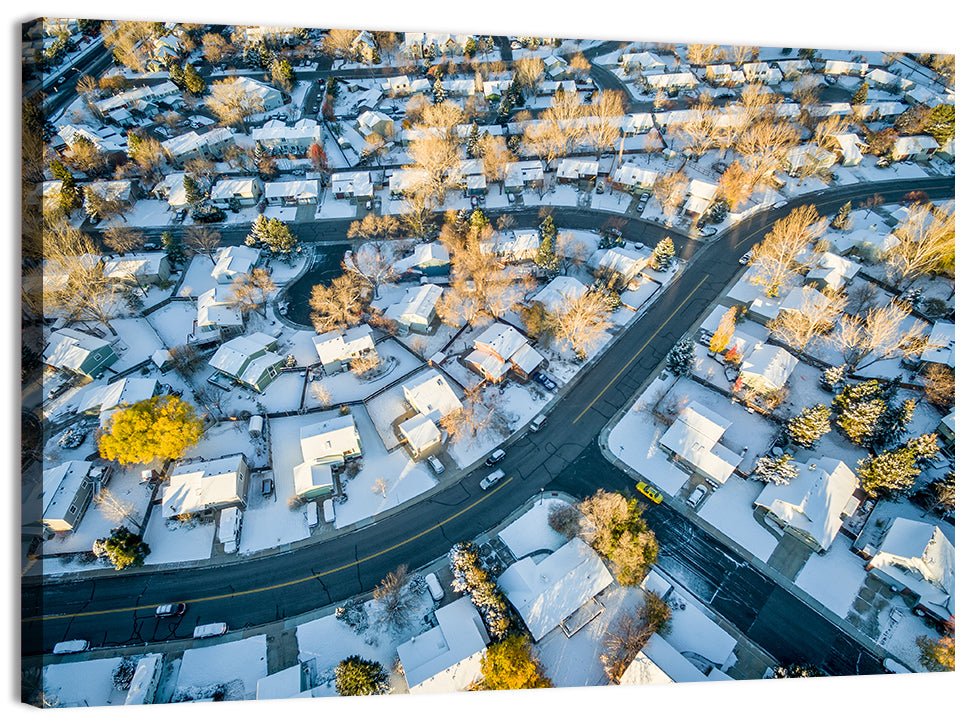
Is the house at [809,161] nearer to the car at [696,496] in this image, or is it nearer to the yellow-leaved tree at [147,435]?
the car at [696,496]

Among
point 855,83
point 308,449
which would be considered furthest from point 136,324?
point 855,83

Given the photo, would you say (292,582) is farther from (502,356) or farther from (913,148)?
(913,148)

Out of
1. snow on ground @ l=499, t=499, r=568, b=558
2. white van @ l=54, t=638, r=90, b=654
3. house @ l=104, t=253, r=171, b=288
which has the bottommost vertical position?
white van @ l=54, t=638, r=90, b=654

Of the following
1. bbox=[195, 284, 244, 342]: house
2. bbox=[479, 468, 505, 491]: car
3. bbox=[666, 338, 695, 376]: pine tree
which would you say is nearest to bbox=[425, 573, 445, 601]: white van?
bbox=[479, 468, 505, 491]: car

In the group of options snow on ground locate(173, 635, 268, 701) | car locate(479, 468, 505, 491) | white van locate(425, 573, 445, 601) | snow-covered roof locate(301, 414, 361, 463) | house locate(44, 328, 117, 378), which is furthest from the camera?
house locate(44, 328, 117, 378)

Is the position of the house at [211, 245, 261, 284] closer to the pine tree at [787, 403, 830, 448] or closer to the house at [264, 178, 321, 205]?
the house at [264, 178, 321, 205]

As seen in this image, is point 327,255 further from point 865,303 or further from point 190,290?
point 865,303
